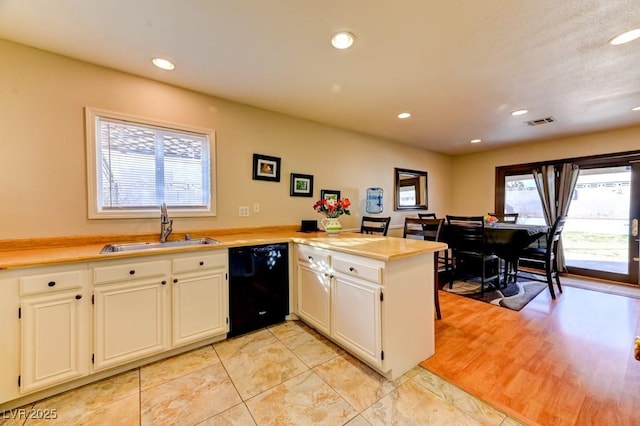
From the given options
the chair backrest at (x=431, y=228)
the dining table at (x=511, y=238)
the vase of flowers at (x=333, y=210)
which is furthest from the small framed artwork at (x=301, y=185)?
the dining table at (x=511, y=238)

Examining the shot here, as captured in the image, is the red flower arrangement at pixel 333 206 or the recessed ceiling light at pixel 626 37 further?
the red flower arrangement at pixel 333 206

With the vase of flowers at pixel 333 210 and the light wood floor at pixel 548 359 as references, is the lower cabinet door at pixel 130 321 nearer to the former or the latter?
the vase of flowers at pixel 333 210

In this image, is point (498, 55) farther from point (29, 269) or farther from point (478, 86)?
point (29, 269)

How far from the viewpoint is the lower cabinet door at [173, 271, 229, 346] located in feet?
6.60

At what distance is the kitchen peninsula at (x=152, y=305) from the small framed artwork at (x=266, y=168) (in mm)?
974

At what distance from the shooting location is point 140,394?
165 centimetres

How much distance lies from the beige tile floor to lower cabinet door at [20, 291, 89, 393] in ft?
0.56

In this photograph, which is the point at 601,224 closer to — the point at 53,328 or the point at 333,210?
the point at 333,210

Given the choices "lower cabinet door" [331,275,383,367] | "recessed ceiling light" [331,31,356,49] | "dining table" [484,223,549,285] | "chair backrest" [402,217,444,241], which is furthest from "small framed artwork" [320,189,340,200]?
"dining table" [484,223,549,285]

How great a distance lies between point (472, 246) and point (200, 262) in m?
3.35

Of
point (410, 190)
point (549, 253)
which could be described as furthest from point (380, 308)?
point (410, 190)

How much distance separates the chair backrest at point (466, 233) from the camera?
327 cm

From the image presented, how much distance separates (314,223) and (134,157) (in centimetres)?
197

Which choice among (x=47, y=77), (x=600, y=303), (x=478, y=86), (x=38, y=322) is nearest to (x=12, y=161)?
(x=47, y=77)
